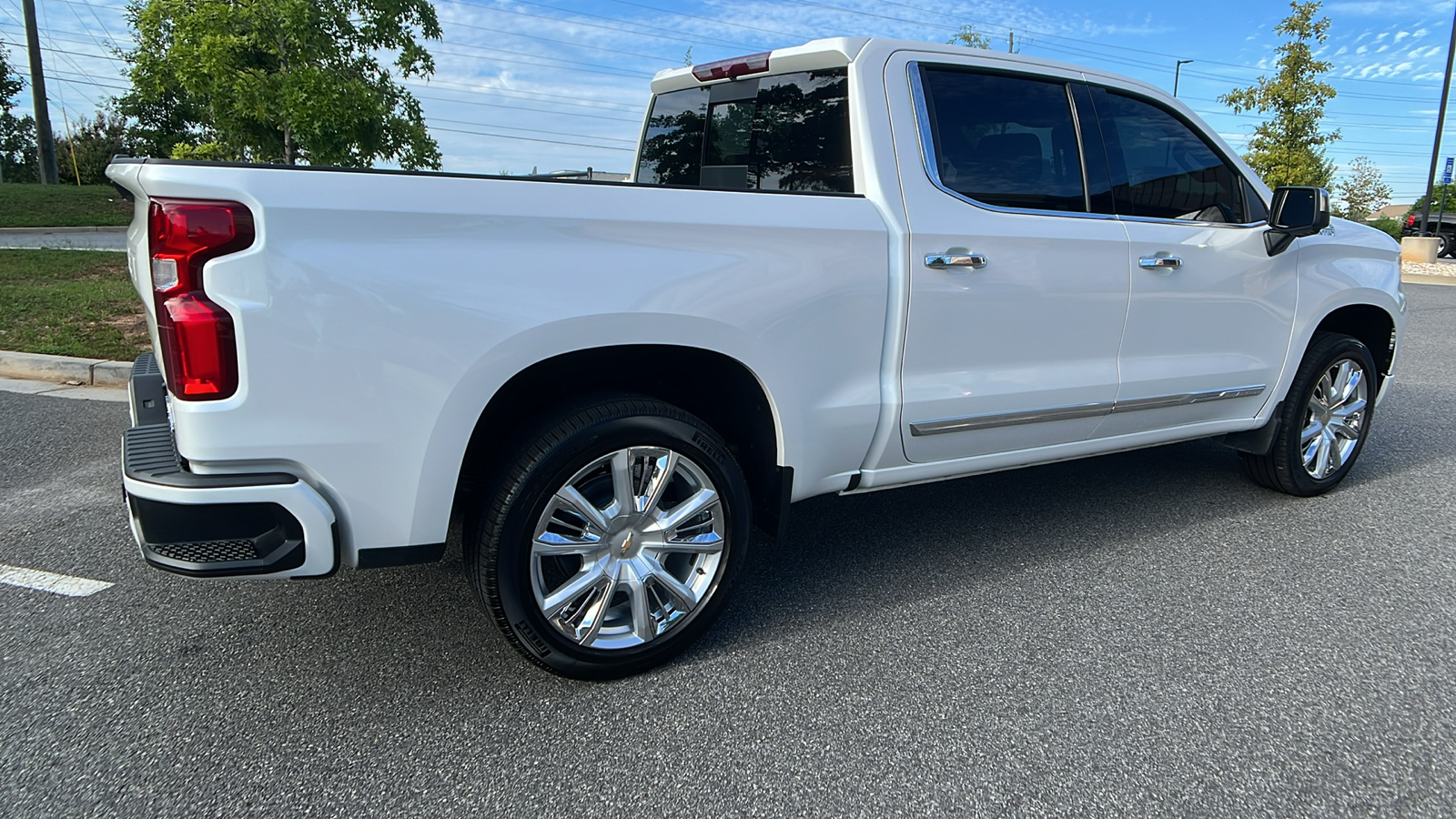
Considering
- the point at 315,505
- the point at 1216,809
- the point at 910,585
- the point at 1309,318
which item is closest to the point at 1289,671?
the point at 1216,809

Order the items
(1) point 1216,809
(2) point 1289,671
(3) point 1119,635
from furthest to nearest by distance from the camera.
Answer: (3) point 1119,635 < (2) point 1289,671 < (1) point 1216,809

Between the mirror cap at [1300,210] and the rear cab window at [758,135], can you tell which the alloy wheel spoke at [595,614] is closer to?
the rear cab window at [758,135]

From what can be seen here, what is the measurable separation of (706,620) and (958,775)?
2.89 feet

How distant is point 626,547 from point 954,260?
1.38 metres

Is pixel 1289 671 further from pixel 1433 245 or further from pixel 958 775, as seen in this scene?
pixel 1433 245

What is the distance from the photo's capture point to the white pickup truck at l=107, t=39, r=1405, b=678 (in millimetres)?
2143

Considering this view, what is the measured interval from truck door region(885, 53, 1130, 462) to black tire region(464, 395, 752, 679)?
757mm

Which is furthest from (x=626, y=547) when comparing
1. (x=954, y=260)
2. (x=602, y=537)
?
(x=954, y=260)

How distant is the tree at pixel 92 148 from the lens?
121 ft

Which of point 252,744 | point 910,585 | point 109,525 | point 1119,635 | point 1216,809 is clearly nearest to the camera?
point 1216,809

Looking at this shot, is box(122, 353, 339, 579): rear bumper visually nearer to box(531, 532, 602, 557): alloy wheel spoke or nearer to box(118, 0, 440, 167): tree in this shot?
box(531, 532, 602, 557): alloy wheel spoke

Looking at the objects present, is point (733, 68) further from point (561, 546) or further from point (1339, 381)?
point (1339, 381)

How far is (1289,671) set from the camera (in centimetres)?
281

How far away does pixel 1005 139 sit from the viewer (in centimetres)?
332
